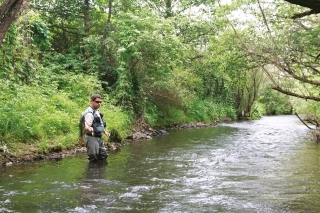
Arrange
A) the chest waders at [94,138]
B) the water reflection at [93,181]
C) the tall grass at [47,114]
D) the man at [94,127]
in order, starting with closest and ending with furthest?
the water reflection at [93,181], the man at [94,127], the chest waders at [94,138], the tall grass at [47,114]

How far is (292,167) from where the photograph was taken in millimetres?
9898

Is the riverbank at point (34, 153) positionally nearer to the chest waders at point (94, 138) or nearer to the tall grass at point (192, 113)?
the chest waders at point (94, 138)

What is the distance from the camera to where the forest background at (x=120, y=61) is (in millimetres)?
10188

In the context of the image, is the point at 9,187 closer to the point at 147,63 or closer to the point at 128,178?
the point at 128,178

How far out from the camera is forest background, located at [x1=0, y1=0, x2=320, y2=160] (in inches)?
401

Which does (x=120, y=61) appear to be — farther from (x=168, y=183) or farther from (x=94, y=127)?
(x=168, y=183)

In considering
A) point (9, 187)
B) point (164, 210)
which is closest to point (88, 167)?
point (9, 187)

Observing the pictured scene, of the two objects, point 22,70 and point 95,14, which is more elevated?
point 95,14

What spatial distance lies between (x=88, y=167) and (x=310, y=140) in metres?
11.5

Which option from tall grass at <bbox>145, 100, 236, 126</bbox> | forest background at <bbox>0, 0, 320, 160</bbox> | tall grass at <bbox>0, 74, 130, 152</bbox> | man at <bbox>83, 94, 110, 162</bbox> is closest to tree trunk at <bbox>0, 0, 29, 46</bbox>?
forest background at <bbox>0, 0, 320, 160</bbox>

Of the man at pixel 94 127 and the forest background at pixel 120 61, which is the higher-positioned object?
the forest background at pixel 120 61

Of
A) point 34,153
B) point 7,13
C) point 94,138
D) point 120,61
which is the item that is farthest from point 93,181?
point 120,61

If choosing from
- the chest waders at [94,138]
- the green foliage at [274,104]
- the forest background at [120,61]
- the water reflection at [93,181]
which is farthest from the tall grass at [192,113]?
the green foliage at [274,104]

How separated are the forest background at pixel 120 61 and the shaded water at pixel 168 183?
182 cm
